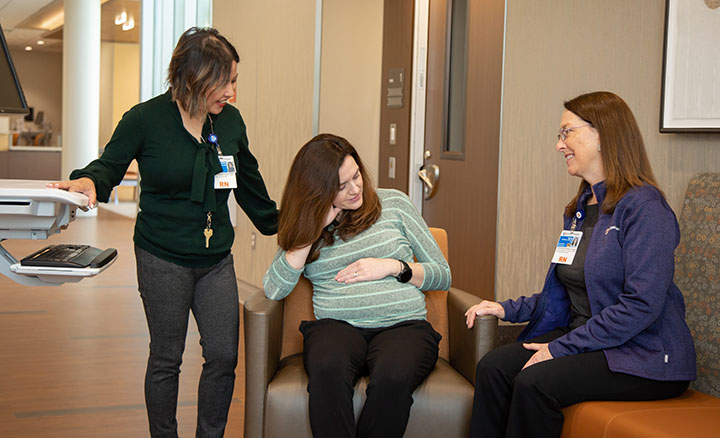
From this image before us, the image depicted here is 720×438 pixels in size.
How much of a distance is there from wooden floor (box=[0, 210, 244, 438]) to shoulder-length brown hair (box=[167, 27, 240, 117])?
4.76 feet

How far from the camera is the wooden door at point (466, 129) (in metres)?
3.94

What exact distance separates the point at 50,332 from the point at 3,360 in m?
0.69

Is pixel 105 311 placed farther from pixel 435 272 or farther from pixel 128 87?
pixel 128 87

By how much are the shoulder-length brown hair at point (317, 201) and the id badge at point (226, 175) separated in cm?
20

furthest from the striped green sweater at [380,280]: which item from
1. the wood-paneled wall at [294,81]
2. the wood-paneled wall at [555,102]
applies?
the wood-paneled wall at [294,81]

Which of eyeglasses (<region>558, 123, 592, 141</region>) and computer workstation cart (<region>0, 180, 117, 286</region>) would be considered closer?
computer workstation cart (<region>0, 180, 117, 286</region>)

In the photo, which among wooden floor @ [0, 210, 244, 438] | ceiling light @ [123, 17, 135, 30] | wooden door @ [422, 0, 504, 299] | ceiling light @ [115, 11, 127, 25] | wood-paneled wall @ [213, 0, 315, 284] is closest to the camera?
wooden floor @ [0, 210, 244, 438]

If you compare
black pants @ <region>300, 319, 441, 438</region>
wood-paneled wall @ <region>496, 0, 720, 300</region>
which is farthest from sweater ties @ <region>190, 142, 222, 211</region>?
wood-paneled wall @ <region>496, 0, 720, 300</region>

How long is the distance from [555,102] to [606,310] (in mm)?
1422

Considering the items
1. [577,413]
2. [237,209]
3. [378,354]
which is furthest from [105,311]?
[577,413]

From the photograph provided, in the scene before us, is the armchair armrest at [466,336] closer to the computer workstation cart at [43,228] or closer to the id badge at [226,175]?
the id badge at [226,175]

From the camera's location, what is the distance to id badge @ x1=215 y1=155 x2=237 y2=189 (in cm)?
256

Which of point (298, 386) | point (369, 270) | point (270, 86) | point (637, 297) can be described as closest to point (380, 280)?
point (369, 270)

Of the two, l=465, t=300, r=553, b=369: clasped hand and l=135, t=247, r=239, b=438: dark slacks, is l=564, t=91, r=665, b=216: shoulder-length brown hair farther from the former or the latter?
l=135, t=247, r=239, b=438: dark slacks
